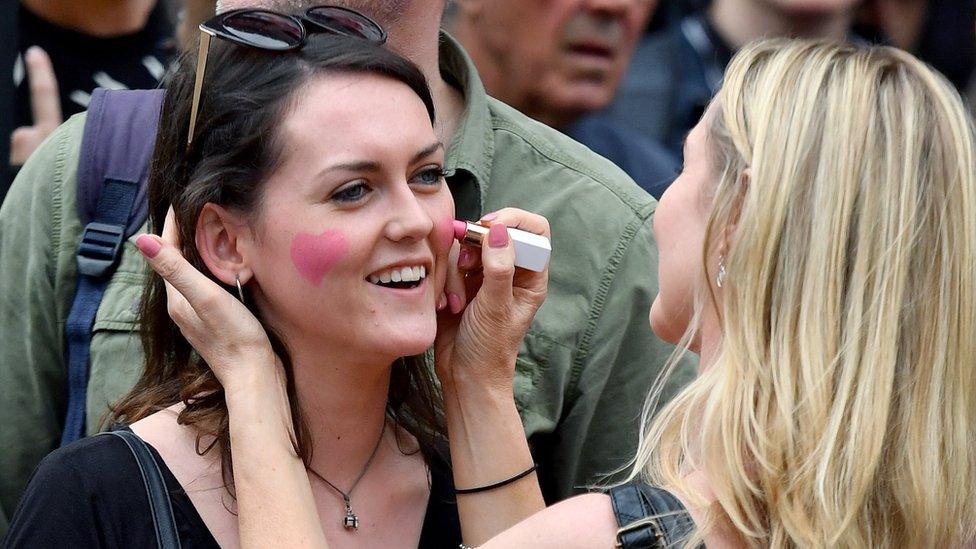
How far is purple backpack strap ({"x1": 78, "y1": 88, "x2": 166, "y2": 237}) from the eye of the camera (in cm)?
270

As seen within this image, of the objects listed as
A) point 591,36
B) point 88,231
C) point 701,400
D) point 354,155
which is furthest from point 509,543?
point 591,36

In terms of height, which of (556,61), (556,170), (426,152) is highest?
(426,152)

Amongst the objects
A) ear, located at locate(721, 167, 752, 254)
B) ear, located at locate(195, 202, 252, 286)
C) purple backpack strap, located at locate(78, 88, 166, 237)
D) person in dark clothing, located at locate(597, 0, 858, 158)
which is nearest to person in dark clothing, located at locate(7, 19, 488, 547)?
ear, located at locate(195, 202, 252, 286)

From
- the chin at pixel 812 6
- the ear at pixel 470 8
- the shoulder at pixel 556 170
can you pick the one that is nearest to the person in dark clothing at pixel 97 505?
the shoulder at pixel 556 170

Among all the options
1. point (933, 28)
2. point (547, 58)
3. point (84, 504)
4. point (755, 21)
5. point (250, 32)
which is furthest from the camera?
point (933, 28)

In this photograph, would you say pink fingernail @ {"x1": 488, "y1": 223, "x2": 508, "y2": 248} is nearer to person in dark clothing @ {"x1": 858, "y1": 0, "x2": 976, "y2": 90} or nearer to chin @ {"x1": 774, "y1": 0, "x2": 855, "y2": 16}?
chin @ {"x1": 774, "y1": 0, "x2": 855, "y2": 16}

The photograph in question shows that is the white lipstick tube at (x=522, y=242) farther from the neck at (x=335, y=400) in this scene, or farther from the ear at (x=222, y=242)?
the ear at (x=222, y=242)

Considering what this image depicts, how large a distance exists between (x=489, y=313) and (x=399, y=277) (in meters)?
0.21

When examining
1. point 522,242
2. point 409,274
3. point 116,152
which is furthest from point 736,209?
point 116,152

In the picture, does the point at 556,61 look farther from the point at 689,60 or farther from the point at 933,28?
the point at 933,28

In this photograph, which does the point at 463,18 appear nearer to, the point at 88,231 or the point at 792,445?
the point at 88,231

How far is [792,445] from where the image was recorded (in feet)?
6.42

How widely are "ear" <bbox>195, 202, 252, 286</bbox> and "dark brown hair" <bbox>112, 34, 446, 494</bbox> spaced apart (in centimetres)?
2

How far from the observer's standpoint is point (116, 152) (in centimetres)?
271
